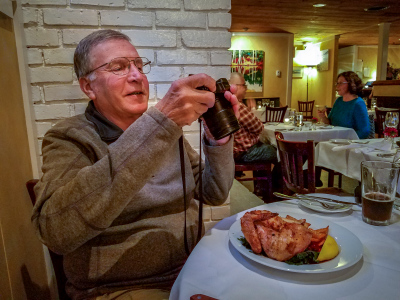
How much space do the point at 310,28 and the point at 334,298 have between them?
8.70 m

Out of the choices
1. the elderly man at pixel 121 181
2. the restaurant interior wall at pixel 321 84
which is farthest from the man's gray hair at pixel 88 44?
the restaurant interior wall at pixel 321 84

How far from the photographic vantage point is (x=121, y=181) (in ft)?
2.35

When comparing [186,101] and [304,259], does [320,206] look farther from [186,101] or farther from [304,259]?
[186,101]

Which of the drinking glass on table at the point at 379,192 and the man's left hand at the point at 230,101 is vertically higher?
the man's left hand at the point at 230,101

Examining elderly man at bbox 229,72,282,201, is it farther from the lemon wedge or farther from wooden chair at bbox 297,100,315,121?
wooden chair at bbox 297,100,315,121

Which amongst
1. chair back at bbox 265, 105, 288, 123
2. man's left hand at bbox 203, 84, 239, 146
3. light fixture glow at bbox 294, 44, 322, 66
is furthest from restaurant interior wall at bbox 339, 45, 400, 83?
man's left hand at bbox 203, 84, 239, 146

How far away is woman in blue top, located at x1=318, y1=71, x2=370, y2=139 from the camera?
3683mm

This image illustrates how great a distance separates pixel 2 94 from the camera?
1.12 metres

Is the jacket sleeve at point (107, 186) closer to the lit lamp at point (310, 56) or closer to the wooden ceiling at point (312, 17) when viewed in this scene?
the wooden ceiling at point (312, 17)

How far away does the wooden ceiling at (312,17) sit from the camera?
576cm

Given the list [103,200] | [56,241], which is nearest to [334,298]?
[103,200]

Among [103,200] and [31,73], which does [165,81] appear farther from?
[103,200]

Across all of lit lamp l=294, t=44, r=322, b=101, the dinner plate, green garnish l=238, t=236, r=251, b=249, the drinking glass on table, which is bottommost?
the dinner plate

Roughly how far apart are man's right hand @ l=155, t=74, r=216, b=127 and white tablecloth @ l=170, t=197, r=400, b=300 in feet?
1.10
